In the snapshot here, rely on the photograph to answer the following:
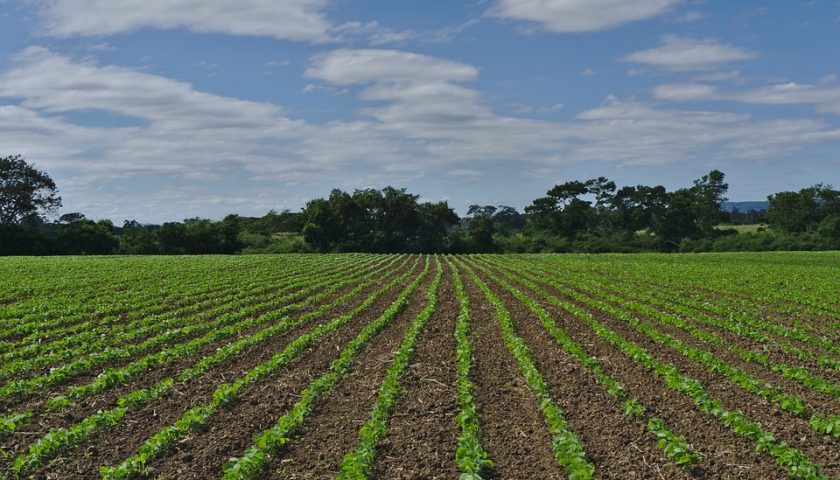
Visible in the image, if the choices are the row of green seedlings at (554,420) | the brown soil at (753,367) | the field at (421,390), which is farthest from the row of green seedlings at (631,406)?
the brown soil at (753,367)

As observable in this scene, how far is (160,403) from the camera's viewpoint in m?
9.88

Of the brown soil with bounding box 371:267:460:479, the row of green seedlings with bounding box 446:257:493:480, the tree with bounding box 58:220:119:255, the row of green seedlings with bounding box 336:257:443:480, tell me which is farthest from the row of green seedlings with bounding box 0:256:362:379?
the tree with bounding box 58:220:119:255

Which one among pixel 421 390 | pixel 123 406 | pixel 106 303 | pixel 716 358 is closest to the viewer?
pixel 123 406

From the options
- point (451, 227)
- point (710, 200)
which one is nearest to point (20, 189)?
point (451, 227)

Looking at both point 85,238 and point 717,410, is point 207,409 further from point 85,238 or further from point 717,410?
point 85,238

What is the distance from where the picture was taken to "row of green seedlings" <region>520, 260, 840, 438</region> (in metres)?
8.67

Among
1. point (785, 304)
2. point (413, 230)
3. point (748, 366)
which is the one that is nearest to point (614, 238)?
point (413, 230)

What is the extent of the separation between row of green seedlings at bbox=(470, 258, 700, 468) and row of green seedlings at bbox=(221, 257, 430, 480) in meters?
4.56

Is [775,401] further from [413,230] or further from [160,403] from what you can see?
[413,230]

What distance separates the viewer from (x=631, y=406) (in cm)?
898

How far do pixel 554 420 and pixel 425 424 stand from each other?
1779 mm

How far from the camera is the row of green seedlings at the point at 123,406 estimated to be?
299 inches

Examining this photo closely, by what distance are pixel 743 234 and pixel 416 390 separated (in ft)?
281

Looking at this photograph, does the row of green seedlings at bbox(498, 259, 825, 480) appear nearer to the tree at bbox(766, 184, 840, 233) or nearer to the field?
the field
